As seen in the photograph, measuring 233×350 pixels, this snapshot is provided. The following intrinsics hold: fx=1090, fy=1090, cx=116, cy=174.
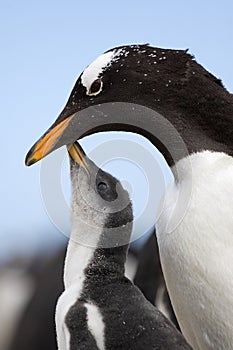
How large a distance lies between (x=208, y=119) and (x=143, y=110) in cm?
18

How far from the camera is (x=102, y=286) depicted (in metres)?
2.87

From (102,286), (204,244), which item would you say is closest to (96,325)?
(102,286)

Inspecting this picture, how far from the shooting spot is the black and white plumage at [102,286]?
271cm

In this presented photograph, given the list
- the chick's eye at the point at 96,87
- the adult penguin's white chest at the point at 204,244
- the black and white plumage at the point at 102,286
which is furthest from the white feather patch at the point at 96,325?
the chick's eye at the point at 96,87

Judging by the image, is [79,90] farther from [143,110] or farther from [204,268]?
[204,268]

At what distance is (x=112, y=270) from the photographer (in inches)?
116

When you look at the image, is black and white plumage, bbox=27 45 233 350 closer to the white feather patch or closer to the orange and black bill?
the orange and black bill

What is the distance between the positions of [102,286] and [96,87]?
1.77ft

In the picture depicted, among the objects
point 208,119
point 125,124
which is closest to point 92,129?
point 125,124

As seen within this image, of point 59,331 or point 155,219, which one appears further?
point 155,219

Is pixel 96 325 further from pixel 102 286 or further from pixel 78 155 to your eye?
pixel 78 155

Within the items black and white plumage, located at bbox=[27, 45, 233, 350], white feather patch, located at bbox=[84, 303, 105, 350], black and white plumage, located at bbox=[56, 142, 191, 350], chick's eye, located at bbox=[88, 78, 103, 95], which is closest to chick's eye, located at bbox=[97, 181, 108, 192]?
black and white plumage, located at bbox=[56, 142, 191, 350]

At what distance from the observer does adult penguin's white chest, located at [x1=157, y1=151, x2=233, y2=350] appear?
9.44 ft

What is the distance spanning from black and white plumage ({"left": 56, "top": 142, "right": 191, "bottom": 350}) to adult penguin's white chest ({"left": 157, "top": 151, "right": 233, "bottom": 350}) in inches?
5.6
